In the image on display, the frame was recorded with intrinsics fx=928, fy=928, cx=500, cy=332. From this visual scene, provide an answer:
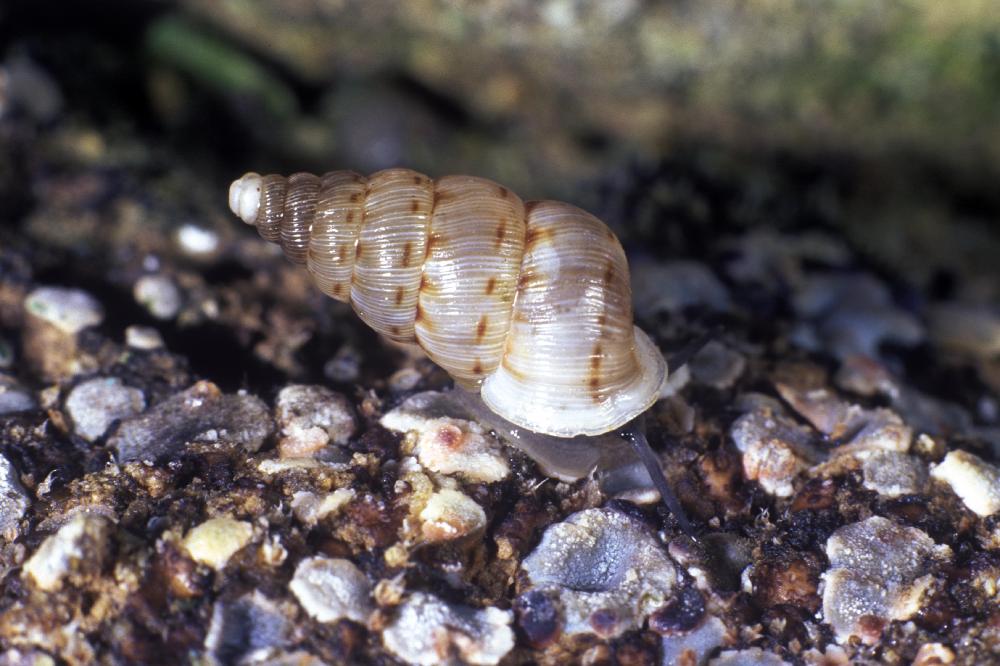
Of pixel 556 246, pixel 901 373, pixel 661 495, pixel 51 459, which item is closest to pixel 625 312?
pixel 556 246

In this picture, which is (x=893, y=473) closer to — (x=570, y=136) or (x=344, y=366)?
(x=344, y=366)

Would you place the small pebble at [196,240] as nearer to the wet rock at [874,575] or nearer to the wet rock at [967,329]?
the wet rock at [874,575]

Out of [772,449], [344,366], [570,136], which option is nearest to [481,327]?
[344,366]

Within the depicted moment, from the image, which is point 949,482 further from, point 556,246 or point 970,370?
point 556,246

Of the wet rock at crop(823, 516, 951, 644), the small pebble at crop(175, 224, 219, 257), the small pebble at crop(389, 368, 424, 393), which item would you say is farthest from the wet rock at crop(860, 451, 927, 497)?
the small pebble at crop(175, 224, 219, 257)

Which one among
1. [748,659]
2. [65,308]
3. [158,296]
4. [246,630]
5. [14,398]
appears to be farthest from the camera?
[158,296]

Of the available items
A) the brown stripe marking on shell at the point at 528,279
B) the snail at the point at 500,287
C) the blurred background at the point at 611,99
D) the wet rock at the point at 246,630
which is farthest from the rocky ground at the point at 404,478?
the blurred background at the point at 611,99

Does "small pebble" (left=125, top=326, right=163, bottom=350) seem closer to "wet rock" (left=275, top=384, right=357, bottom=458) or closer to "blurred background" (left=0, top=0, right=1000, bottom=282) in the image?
"wet rock" (left=275, top=384, right=357, bottom=458)
